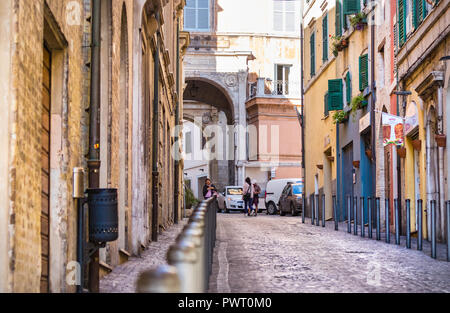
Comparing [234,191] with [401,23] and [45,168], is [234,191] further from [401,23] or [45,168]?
[45,168]

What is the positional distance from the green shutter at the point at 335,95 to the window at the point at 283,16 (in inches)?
862

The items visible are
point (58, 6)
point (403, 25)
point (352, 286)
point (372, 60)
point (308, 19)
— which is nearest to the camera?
point (58, 6)

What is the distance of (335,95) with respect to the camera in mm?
29672

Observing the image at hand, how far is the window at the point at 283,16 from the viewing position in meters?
51.0

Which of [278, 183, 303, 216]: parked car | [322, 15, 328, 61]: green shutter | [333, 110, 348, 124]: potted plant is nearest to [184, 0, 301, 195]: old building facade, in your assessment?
[278, 183, 303, 216]: parked car

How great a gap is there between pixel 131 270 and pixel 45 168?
358 centimetres

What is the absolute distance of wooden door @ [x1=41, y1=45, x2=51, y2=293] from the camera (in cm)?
769

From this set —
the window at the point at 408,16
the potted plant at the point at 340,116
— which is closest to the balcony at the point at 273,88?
the potted plant at the point at 340,116

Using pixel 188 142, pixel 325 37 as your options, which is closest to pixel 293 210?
pixel 325 37

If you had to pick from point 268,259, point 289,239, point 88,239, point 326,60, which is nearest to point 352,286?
point 88,239

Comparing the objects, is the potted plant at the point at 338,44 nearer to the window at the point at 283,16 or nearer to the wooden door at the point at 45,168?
the window at the point at 283,16
